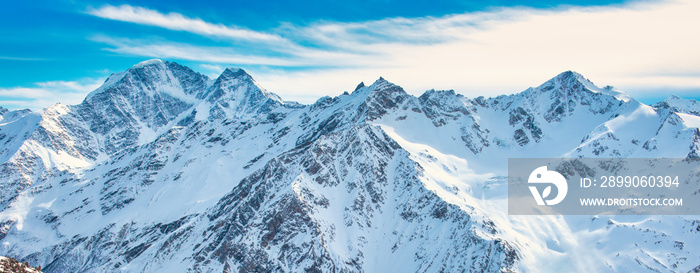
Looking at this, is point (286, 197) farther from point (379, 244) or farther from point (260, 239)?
point (379, 244)

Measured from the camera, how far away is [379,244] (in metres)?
195

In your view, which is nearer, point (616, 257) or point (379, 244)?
point (616, 257)

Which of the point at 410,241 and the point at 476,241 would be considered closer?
Result: the point at 476,241

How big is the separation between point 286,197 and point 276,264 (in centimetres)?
2886

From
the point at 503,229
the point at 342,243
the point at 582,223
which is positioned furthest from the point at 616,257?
the point at 342,243

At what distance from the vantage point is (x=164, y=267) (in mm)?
190500

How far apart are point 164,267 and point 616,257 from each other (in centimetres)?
17365

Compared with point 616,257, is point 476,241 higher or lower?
higher

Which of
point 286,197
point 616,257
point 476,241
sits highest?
point 286,197

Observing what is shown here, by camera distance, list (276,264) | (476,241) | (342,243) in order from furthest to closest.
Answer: (342,243), (276,264), (476,241)

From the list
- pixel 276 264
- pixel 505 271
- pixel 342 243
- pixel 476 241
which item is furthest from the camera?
pixel 342 243

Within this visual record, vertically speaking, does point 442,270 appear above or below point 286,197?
below

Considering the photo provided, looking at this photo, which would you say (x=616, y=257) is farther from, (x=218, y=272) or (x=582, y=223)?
(x=218, y=272)

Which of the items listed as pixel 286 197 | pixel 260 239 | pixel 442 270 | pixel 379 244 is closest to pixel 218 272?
pixel 260 239
